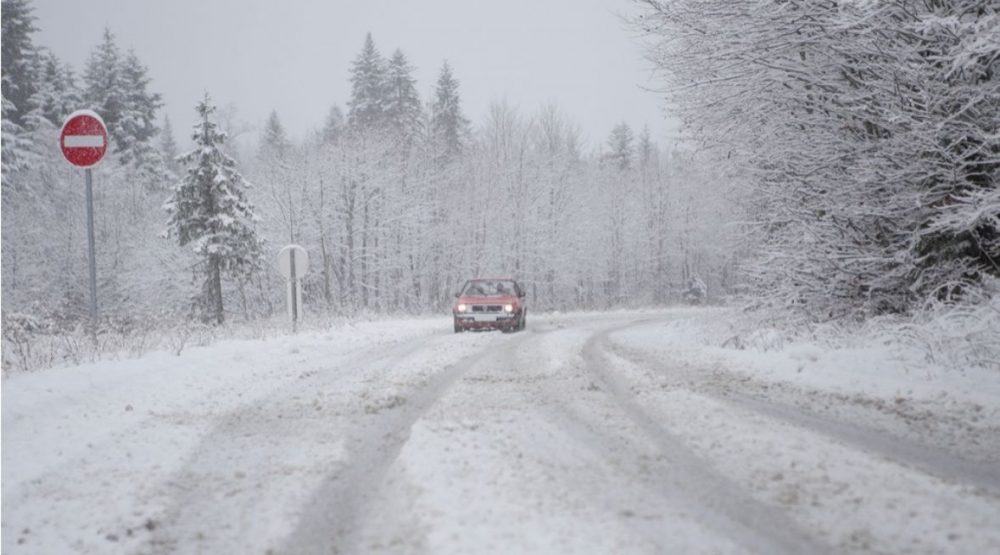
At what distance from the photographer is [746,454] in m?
4.17

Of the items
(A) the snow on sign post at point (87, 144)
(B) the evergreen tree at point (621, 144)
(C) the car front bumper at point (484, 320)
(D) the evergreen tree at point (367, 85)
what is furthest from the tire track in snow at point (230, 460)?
(B) the evergreen tree at point (621, 144)

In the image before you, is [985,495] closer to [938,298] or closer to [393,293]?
[938,298]

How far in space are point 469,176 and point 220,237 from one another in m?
17.0

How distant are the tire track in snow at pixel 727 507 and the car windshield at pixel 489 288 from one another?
13.2 m

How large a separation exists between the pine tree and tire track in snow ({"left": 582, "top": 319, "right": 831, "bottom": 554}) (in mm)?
22619

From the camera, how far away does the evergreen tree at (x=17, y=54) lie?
107ft

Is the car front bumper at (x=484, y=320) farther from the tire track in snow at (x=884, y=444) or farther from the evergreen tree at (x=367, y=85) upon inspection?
the evergreen tree at (x=367, y=85)

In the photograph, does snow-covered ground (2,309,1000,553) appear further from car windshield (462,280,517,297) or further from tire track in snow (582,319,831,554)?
car windshield (462,280,517,297)

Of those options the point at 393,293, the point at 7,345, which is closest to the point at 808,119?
the point at 7,345

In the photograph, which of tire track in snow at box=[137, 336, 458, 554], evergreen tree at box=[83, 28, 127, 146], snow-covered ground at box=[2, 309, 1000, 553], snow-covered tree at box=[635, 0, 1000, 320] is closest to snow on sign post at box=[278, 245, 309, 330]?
snow-covered ground at box=[2, 309, 1000, 553]

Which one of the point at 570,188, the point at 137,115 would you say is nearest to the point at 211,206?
the point at 570,188

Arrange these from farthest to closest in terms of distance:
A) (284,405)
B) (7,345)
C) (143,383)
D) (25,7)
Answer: (25,7) → (7,345) → (143,383) → (284,405)

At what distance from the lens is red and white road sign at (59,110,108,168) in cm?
951

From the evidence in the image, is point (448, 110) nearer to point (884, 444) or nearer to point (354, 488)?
Answer: point (884, 444)
